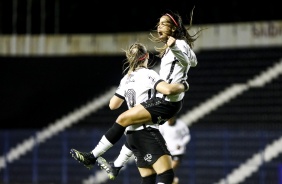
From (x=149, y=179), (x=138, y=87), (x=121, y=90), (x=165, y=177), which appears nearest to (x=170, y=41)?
(x=138, y=87)

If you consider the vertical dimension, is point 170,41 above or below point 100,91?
below

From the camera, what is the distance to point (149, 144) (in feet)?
24.4

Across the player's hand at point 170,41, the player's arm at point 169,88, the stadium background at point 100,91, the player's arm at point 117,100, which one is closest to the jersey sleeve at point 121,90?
the player's arm at point 117,100

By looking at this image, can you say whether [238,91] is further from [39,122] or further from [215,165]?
[39,122]

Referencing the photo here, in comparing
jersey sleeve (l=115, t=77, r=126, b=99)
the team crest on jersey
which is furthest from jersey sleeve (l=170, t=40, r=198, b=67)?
the team crest on jersey

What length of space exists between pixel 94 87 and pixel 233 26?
4288mm

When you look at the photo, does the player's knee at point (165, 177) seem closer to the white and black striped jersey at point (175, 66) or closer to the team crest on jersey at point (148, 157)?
the team crest on jersey at point (148, 157)

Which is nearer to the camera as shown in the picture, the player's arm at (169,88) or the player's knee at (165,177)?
the player's arm at (169,88)

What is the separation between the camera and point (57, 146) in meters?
18.4

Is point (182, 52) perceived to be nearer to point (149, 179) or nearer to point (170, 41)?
point (170, 41)

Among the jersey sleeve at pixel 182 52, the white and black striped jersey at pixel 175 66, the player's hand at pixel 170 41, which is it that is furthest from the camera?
the white and black striped jersey at pixel 175 66

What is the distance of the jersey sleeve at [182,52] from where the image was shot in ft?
23.0

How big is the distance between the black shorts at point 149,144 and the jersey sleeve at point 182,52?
0.79 meters

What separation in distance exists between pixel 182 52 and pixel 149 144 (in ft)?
3.29
